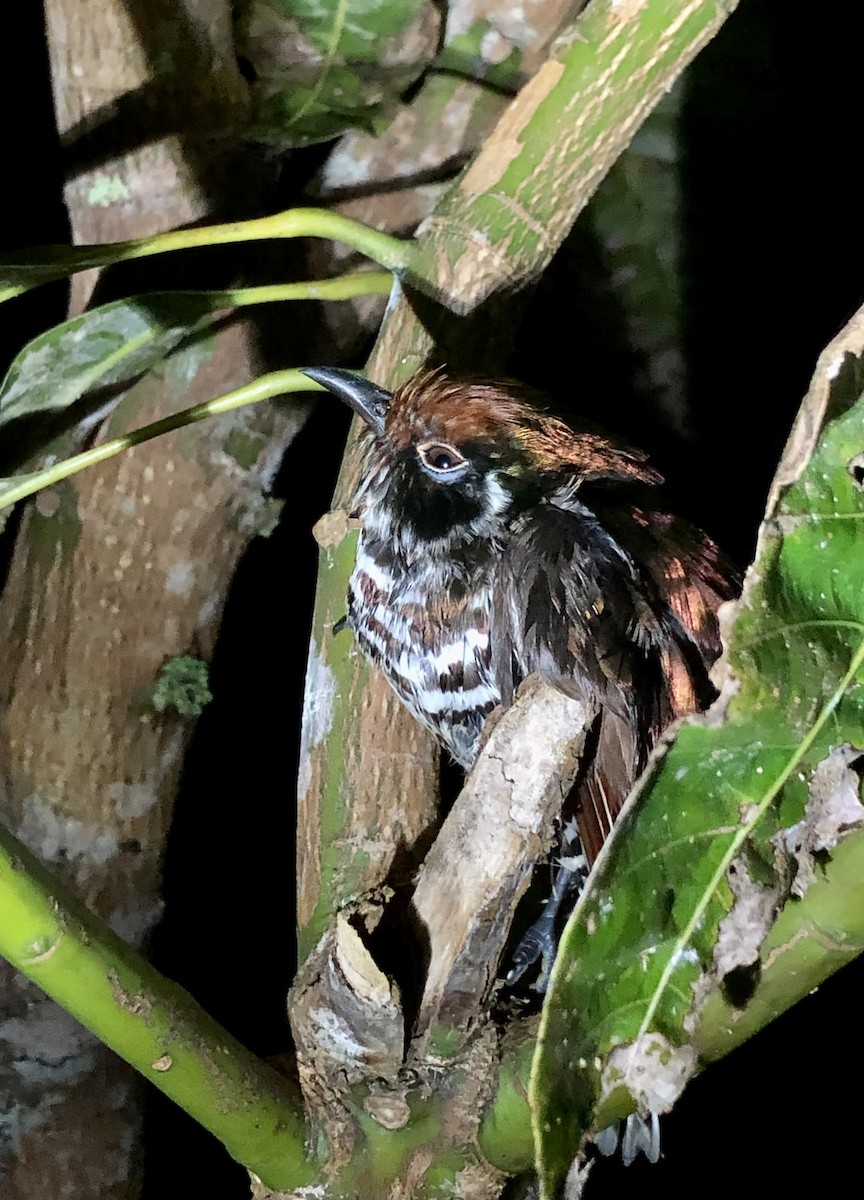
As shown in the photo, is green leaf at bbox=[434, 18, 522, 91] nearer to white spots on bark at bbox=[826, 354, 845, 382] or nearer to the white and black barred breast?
the white and black barred breast

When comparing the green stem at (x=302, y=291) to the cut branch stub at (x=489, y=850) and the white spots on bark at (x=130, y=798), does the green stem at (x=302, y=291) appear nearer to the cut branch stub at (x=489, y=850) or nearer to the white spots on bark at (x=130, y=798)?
the cut branch stub at (x=489, y=850)

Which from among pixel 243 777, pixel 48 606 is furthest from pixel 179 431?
pixel 243 777

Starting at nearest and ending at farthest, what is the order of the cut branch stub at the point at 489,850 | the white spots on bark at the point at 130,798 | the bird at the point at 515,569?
the cut branch stub at the point at 489,850 → the bird at the point at 515,569 → the white spots on bark at the point at 130,798

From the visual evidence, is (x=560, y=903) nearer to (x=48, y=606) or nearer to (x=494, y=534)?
(x=494, y=534)

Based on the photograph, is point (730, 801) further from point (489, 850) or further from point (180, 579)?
point (180, 579)

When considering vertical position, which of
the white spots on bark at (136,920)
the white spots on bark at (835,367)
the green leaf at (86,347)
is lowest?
the white spots on bark at (136,920)

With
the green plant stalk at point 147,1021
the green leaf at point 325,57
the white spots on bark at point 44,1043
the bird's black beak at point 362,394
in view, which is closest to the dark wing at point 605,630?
the bird's black beak at point 362,394
